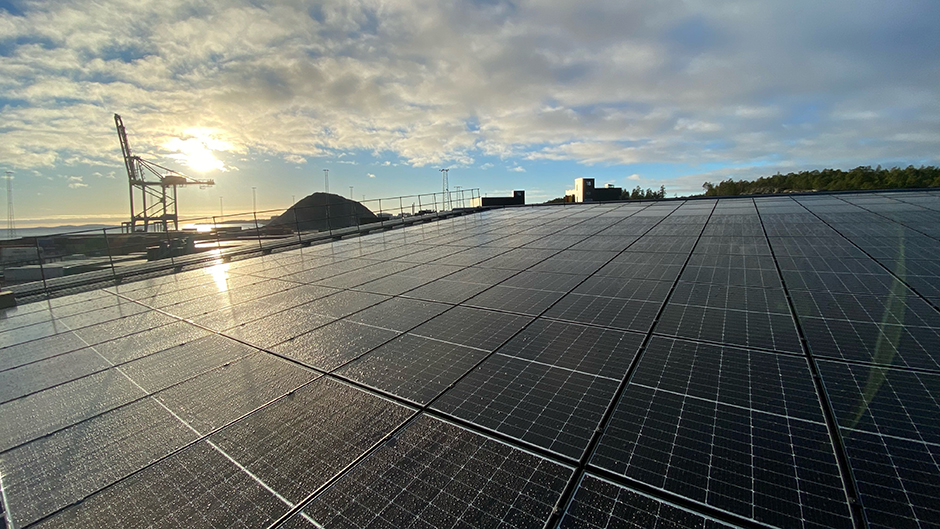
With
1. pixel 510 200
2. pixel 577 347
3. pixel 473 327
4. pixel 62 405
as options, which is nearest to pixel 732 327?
pixel 577 347

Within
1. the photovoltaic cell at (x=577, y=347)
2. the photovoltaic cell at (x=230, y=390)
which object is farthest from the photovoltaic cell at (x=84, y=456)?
the photovoltaic cell at (x=577, y=347)

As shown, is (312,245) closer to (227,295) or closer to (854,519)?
(227,295)

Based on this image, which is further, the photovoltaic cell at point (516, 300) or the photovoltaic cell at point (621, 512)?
the photovoltaic cell at point (516, 300)

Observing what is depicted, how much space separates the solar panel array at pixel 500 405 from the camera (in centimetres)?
214

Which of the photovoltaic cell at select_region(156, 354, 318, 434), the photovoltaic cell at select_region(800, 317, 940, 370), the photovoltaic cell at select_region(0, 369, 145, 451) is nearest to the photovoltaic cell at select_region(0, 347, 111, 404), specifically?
the photovoltaic cell at select_region(0, 369, 145, 451)

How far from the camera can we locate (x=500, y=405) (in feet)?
9.96

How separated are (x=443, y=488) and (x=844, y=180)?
75205 millimetres

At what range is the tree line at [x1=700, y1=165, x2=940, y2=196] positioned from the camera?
42.4 m

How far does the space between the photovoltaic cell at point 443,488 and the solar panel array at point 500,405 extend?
0.01 metres

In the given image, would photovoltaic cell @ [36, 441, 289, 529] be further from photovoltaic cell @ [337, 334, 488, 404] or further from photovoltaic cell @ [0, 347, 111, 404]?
photovoltaic cell @ [0, 347, 111, 404]

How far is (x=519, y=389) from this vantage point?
324cm

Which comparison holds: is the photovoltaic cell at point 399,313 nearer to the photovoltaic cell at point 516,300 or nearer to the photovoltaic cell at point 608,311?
the photovoltaic cell at point 516,300

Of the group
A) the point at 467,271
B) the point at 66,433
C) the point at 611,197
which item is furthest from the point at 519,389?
the point at 611,197

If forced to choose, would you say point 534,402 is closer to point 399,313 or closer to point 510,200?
point 399,313
